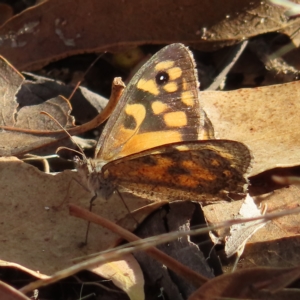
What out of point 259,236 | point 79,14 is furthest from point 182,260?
point 79,14

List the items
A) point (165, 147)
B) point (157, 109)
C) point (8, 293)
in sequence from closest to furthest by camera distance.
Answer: point (8, 293), point (165, 147), point (157, 109)

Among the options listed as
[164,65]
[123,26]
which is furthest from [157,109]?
[123,26]

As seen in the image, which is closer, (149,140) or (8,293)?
(8,293)

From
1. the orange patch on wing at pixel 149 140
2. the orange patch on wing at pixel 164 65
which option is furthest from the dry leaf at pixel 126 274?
the orange patch on wing at pixel 164 65

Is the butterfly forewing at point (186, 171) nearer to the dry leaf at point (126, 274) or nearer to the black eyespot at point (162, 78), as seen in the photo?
the dry leaf at point (126, 274)

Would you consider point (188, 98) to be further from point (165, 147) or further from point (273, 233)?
point (273, 233)
